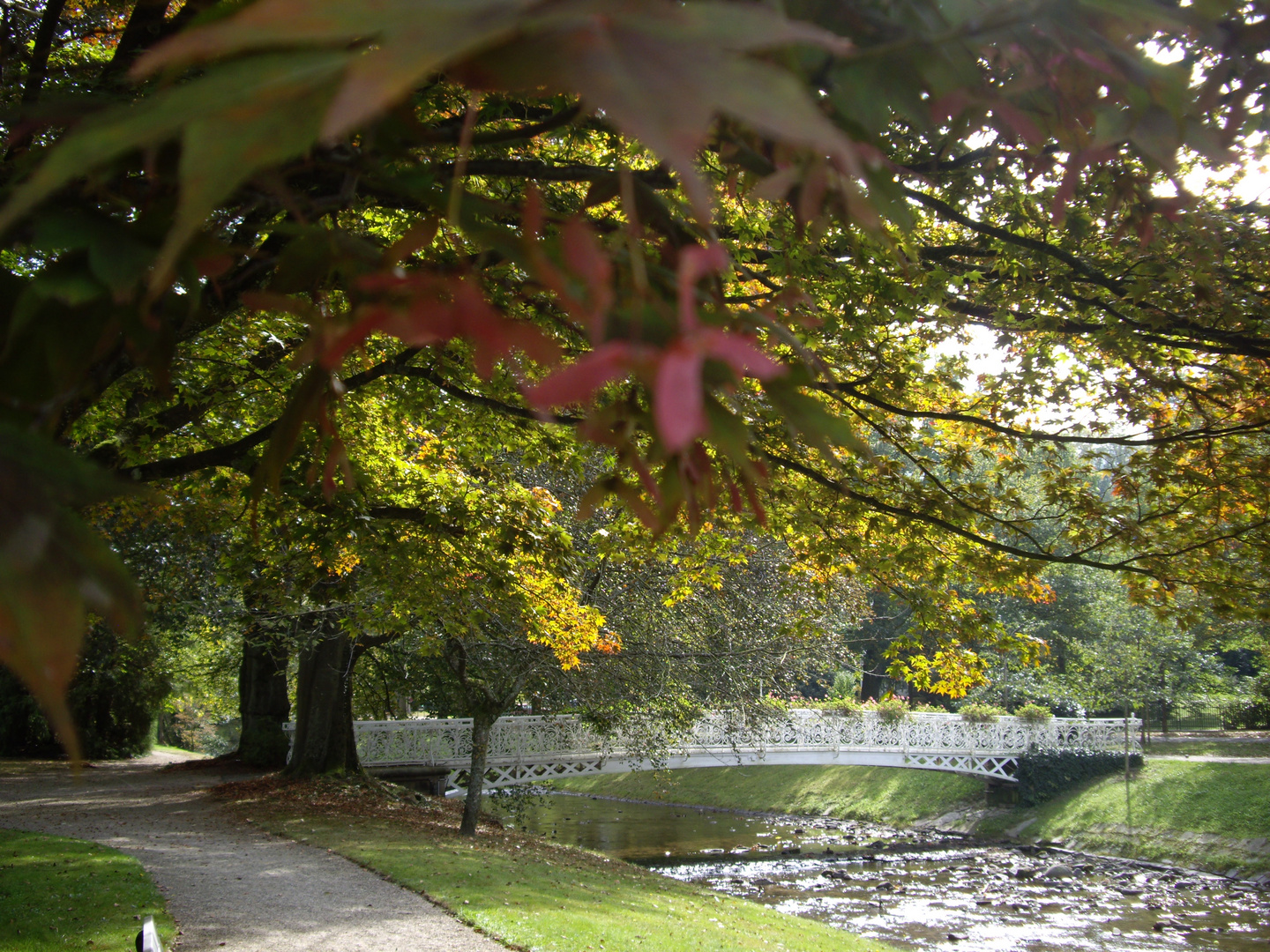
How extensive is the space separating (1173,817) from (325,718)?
1790cm

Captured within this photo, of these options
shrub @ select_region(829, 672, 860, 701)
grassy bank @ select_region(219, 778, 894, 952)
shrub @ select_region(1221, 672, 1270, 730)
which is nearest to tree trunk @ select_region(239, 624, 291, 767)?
grassy bank @ select_region(219, 778, 894, 952)

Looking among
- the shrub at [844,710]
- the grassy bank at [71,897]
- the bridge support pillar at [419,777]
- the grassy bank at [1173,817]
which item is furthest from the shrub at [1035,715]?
the grassy bank at [71,897]

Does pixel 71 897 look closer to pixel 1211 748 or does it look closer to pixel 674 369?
pixel 674 369

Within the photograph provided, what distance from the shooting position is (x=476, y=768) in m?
14.0

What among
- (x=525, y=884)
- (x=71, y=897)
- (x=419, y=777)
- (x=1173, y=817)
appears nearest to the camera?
(x=71, y=897)

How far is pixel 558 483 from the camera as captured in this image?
14.6 m

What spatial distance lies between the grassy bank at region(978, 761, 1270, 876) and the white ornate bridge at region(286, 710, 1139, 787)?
1.49 metres

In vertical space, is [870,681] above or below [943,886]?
above

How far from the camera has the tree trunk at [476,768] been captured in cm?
1369

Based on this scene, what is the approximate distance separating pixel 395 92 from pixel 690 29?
223mm

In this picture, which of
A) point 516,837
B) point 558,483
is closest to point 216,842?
point 516,837

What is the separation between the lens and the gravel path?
736 cm

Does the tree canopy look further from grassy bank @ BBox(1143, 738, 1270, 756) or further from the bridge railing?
grassy bank @ BBox(1143, 738, 1270, 756)

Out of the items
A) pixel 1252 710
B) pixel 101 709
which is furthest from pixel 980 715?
pixel 101 709
